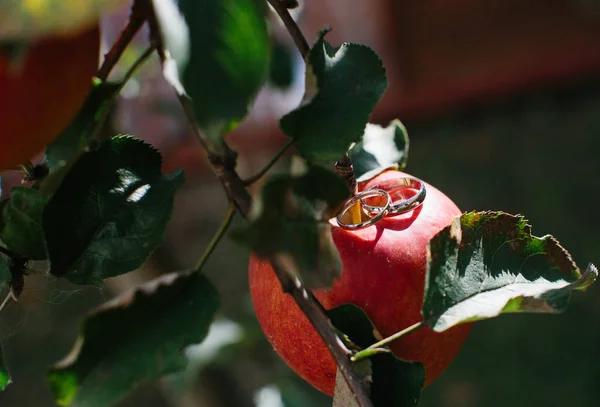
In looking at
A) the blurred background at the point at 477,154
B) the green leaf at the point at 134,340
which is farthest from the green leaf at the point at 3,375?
the blurred background at the point at 477,154

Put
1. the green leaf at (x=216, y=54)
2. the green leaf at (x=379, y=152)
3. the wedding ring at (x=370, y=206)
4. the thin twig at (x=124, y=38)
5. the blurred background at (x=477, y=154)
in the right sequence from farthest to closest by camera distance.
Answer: the blurred background at (x=477, y=154)
the green leaf at (x=379, y=152)
the wedding ring at (x=370, y=206)
the thin twig at (x=124, y=38)
the green leaf at (x=216, y=54)

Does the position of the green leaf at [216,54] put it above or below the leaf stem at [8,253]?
above

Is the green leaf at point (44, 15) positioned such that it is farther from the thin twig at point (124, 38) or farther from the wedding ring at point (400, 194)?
the wedding ring at point (400, 194)

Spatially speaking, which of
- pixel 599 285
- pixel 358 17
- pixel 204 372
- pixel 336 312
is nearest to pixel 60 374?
pixel 336 312

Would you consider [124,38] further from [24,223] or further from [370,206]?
[370,206]

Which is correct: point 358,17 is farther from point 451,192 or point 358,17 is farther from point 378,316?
point 378,316

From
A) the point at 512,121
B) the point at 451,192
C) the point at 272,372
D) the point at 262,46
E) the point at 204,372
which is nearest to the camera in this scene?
the point at 262,46

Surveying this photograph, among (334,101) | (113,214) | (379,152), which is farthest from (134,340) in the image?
(379,152)
